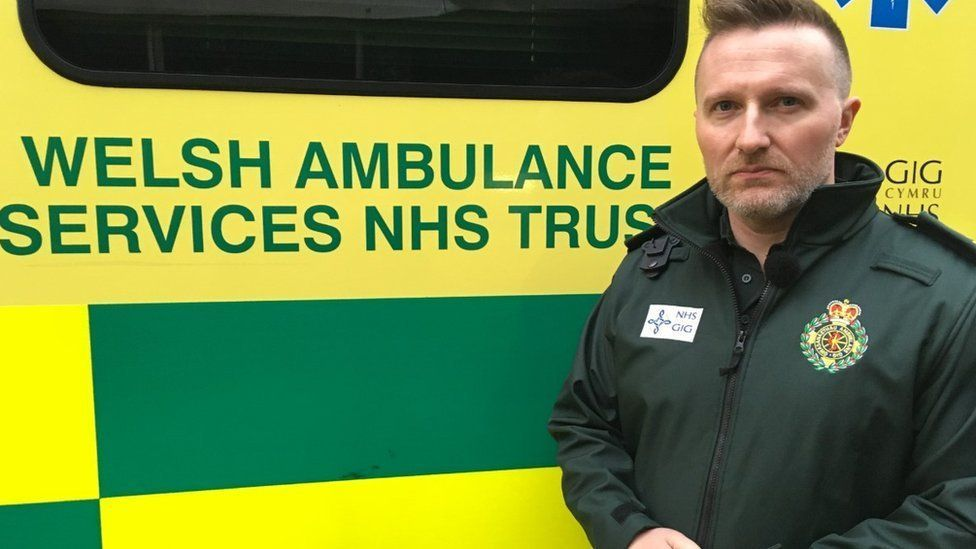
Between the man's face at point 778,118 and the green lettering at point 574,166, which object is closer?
the man's face at point 778,118

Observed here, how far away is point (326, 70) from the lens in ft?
4.26

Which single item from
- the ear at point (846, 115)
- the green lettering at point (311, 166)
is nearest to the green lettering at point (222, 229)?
the green lettering at point (311, 166)

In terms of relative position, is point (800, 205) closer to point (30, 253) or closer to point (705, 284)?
point (705, 284)

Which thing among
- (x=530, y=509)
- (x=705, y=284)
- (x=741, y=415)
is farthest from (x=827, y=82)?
(x=530, y=509)

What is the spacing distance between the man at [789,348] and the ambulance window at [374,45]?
0.87 feet

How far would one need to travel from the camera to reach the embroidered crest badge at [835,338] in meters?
0.98

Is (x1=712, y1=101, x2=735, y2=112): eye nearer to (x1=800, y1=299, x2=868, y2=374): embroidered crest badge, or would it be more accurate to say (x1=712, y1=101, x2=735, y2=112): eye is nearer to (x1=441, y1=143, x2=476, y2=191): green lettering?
(x1=800, y1=299, x2=868, y2=374): embroidered crest badge

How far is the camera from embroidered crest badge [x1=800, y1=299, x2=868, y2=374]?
3.23 ft

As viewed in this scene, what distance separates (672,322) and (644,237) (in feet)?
0.71

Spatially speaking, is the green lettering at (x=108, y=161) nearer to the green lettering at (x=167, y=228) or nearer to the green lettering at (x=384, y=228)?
the green lettering at (x=167, y=228)

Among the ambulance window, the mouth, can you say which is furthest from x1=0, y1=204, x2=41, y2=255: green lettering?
the mouth

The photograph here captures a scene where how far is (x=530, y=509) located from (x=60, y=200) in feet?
3.41

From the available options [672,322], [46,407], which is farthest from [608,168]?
[46,407]

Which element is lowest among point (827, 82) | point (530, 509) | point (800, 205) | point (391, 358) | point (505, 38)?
point (530, 509)
